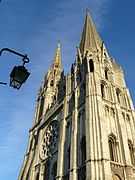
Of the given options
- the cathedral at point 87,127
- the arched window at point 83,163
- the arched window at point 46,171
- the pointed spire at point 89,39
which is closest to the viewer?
the arched window at point 83,163

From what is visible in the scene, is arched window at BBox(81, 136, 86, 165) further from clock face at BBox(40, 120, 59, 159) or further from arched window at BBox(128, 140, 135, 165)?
clock face at BBox(40, 120, 59, 159)

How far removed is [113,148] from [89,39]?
18760mm

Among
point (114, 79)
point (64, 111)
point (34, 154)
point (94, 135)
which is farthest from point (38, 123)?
point (94, 135)

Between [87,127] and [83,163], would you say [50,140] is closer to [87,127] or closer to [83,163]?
[87,127]

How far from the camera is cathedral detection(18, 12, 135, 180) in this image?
63.1 ft

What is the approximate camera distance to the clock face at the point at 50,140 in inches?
1062

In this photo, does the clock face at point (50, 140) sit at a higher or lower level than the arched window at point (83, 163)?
higher

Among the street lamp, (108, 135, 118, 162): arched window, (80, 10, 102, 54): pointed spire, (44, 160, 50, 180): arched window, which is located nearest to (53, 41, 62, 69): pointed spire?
(80, 10, 102, 54): pointed spire

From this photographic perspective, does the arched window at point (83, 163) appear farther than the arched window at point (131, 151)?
No

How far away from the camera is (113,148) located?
2077 cm

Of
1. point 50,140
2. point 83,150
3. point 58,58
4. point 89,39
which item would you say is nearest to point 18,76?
point 83,150

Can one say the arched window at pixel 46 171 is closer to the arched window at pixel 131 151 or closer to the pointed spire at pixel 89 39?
the arched window at pixel 131 151

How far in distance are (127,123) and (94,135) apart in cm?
585

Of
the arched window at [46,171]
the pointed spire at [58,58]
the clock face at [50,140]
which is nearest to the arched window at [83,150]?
the clock face at [50,140]
